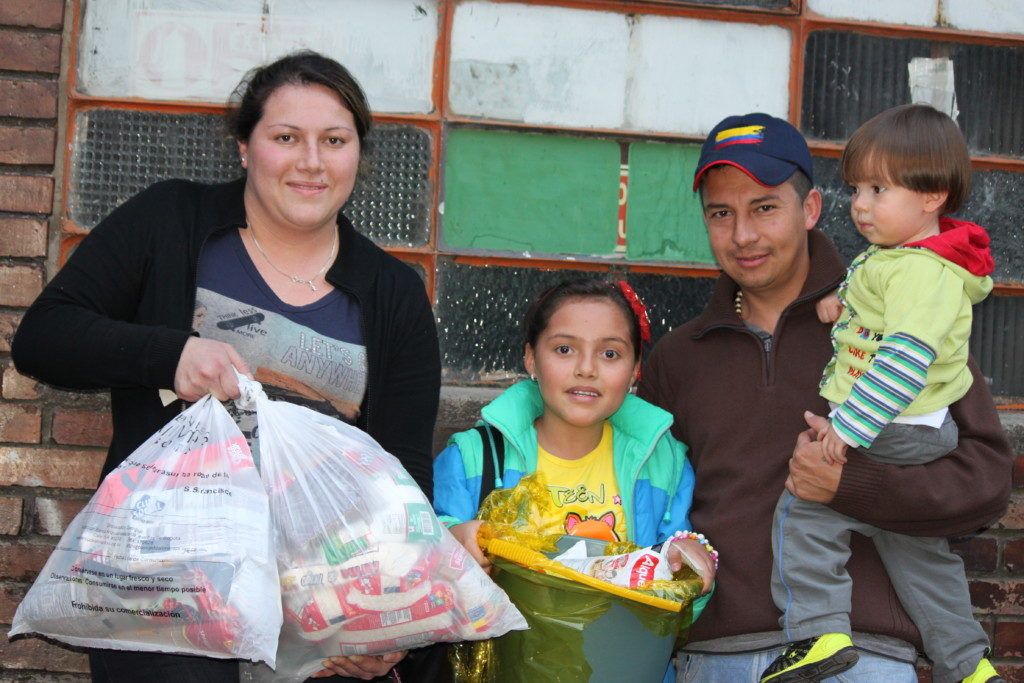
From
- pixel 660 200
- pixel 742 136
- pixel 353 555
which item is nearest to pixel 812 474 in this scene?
pixel 742 136

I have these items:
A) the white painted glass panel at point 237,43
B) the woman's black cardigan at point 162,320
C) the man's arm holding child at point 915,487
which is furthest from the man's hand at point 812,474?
the white painted glass panel at point 237,43

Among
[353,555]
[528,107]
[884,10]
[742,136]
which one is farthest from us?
[884,10]

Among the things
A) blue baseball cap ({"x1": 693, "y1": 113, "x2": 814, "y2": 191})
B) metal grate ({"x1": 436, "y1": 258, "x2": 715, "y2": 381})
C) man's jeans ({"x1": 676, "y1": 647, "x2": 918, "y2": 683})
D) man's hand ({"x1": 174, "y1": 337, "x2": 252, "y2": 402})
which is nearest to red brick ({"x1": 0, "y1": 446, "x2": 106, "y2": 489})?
metal grate ({"x1": 436, "y1": 258, "x2": 715, "y2": 381})

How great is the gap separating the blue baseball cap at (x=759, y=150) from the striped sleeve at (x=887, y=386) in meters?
0.59

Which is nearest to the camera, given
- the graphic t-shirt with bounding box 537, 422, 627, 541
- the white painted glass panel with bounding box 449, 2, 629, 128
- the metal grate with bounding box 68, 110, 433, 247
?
the graphic t-shirt with bounding box 537, 422, 627, 541

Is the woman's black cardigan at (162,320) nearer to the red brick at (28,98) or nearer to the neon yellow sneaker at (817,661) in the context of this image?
the neon yellow sneaker at (817,661)

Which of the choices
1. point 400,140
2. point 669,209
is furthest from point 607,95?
point 400,140

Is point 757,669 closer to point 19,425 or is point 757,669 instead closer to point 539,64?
point 539,64

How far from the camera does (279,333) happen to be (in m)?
2.59

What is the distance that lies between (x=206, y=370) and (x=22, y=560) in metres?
1.47

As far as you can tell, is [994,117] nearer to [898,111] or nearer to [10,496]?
[898,111]

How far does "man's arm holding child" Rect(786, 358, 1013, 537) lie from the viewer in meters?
2.58

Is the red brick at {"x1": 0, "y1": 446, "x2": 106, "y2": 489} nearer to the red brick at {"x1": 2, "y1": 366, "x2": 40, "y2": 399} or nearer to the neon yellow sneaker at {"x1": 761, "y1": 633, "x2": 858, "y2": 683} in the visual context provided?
the red brick at {"x1": 2, "y1": 366, "x2": 40, "y2": 399}

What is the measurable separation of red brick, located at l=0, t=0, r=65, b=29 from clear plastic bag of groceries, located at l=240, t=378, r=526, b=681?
1698 mm
